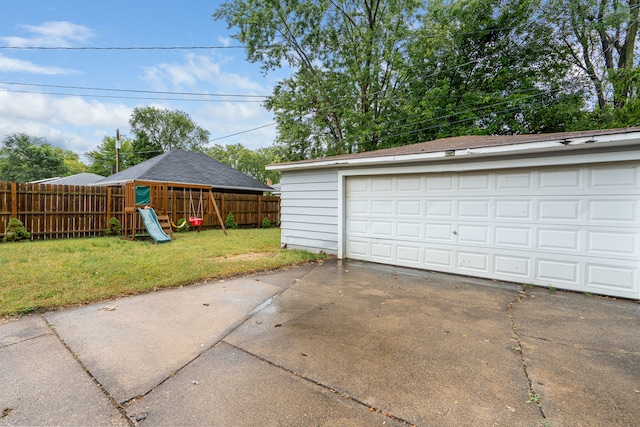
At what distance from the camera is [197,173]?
563 inches

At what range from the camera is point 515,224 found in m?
4.74

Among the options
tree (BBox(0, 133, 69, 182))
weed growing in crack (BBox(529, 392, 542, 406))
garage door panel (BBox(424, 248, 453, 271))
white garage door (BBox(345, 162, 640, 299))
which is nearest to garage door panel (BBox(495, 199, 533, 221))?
white garage door (BBox(345, 162, 640, 299))

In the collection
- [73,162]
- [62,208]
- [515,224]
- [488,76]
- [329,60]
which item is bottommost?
[62,208]

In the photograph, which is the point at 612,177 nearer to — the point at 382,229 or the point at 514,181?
the point at 514,181

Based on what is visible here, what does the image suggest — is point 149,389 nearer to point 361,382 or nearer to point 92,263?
point 361,382

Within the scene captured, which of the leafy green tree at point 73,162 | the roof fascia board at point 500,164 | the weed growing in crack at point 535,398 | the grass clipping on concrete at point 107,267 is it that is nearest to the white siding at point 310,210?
the grass clipping on concrete at point 107,267

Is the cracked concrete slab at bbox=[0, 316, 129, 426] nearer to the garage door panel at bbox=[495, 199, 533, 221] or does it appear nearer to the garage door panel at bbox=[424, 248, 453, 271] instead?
the garage door panel at bbox=[424, 248, 453, 271]

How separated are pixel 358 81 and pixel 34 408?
15.1m

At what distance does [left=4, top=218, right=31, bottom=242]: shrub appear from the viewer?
768 centimetres

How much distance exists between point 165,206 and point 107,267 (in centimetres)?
554

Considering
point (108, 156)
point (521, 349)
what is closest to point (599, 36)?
point (521, 349)

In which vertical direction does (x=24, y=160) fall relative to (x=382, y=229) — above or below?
above

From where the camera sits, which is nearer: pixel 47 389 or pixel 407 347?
pixel 47 389

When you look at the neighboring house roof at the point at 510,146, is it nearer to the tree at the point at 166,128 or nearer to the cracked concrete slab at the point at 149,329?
the cracked concrete slab at the point at 149,329
